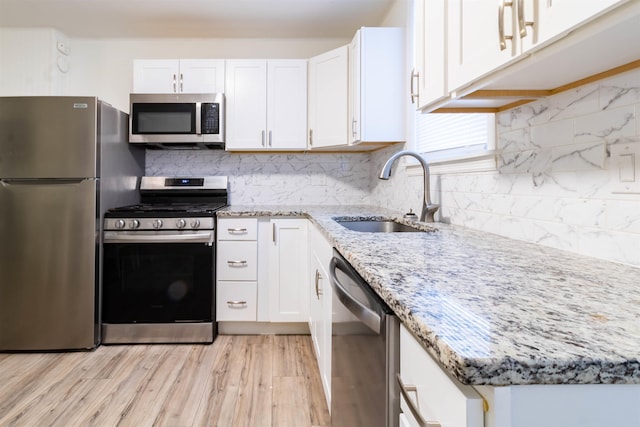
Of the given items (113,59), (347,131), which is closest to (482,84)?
(347,131)

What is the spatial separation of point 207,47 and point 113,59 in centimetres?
83

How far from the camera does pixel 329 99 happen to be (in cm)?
272

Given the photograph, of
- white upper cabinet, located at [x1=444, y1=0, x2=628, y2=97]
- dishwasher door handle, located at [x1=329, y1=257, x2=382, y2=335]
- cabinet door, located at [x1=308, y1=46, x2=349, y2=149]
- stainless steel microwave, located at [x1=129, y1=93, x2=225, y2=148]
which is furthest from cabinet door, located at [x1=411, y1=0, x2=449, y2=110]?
stainless steel microwave, located at [x1=129, y1=93, x2=225, y2=148]

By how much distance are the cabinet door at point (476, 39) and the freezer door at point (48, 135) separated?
2.21 m

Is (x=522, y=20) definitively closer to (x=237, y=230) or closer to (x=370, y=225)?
(x=370, y=225)

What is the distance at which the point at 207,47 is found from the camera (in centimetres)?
317

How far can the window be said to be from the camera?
1525 mm

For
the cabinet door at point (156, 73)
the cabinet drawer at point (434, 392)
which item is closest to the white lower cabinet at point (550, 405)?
the cabinet drawer at point (434, 392)

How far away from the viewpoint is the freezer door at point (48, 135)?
2297 mm

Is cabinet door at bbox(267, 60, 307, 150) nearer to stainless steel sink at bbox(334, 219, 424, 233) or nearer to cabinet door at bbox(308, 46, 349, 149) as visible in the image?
cabinet door at bbox(308, 46, 349, 149)

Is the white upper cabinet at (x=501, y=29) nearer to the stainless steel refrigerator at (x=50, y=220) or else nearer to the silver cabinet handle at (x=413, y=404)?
the silver cabinet handle at (x=413, y=404)

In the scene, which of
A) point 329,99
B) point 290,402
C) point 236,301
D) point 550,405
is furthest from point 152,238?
point 550,405

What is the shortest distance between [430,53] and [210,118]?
1.86 meters

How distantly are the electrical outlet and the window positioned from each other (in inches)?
20.8
